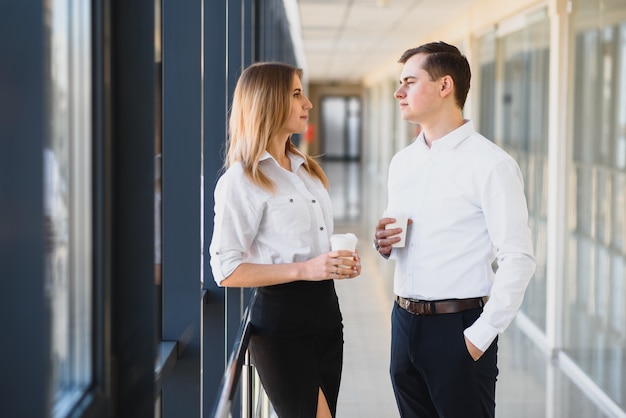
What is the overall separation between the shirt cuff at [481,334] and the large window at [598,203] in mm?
2774

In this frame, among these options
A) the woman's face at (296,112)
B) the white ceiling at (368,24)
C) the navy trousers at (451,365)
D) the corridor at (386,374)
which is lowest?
the corridor at (386,374)

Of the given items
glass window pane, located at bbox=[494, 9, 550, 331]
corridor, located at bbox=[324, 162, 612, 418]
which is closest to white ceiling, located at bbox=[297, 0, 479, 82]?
glass window pane, located at bbox=[494, 9, 550, 331]

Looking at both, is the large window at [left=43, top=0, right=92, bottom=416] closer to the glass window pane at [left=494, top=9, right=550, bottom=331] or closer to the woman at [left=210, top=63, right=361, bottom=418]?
the woman at [left=210, top=63, right=361, bottom=418]

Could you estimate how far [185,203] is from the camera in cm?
281

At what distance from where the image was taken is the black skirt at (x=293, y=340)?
8.68ft

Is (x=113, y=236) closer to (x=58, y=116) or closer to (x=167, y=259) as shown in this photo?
(x=58, y=116)

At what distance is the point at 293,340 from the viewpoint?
264cm

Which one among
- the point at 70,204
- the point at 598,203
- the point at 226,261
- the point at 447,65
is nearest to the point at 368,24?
the point at 598,203

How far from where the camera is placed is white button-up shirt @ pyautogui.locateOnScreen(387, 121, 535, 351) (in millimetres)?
2461

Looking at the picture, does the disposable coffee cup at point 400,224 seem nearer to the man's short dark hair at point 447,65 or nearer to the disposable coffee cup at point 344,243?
the disposable coffee cup at point 344,243

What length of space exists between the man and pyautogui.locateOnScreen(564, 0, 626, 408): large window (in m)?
2.63

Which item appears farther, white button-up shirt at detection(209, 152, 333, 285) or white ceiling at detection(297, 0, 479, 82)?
white ceiling at detection(297, 0, 479, 82)

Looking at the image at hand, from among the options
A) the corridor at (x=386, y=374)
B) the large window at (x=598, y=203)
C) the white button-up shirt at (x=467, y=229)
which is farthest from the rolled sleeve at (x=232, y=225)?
the large window at (x=598, y=203)

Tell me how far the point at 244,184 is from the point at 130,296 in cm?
110
